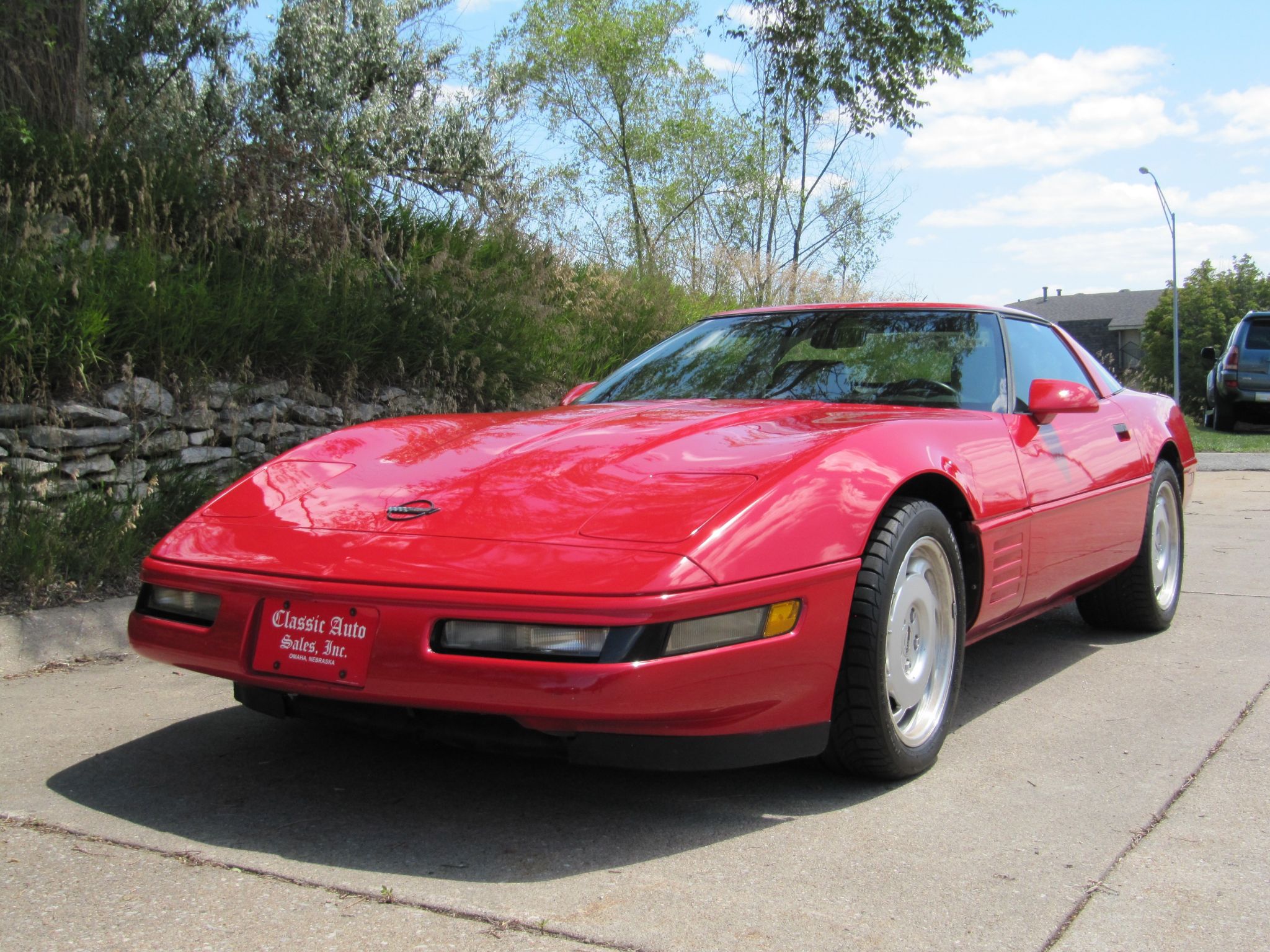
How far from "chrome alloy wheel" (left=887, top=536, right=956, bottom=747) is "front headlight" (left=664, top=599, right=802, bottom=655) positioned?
42 centimetres

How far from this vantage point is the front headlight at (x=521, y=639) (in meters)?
2.27

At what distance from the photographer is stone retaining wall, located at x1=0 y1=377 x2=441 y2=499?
16.0 feet

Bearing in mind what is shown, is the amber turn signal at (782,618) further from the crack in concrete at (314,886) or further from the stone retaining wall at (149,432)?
the stone retaining wall at (149,432)

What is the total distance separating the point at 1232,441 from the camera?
15125mm

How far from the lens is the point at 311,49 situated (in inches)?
399

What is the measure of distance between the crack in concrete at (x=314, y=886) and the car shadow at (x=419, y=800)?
90 mm

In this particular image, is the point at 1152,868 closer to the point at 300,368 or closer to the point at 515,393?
the point at 300,368

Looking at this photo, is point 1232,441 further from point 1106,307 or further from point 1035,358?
point 1106,307

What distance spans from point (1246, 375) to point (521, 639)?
16.7 m

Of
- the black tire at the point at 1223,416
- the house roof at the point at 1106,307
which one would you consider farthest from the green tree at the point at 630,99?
the house roof at the point at 1106,307

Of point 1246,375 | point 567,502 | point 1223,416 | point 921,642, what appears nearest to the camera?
point 567,502

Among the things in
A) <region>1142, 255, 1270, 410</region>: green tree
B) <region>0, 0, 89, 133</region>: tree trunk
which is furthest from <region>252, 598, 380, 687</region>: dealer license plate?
<region>1142, 255, 1270, 410</region>: green tree

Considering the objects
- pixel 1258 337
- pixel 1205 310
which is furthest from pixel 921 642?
pixel 1205 310

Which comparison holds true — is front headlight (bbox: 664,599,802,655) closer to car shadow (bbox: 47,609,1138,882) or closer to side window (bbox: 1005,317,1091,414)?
car shadow (bbox: 47,609,1138,882)
